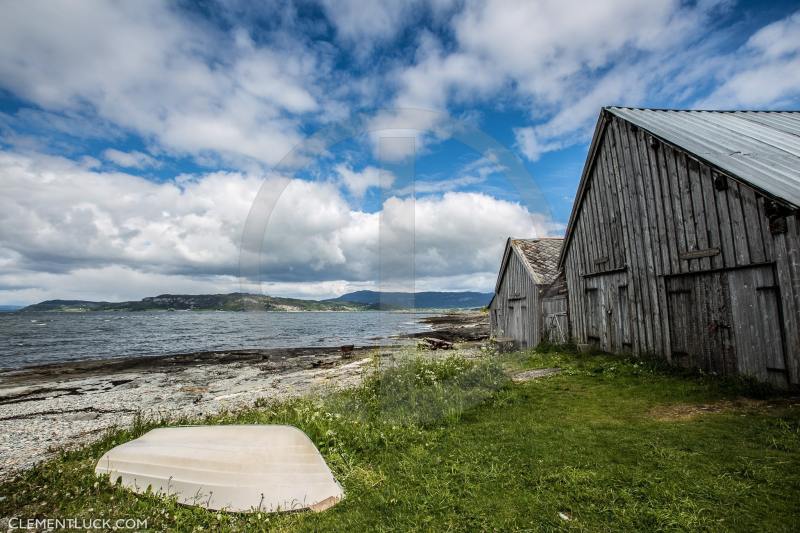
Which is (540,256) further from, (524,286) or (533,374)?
(533,374)

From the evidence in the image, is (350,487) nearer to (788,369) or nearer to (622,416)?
(622,416)

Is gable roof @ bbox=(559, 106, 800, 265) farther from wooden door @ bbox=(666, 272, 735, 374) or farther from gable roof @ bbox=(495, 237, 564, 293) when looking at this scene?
gable roof @ bbox=(495, 237, 564, 293)

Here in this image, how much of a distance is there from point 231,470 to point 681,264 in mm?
12420

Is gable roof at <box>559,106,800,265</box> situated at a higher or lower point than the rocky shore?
higher

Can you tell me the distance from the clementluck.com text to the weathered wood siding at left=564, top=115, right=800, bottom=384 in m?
12.5

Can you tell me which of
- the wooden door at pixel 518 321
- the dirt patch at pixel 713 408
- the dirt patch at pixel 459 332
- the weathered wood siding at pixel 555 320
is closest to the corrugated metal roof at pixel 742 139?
the dirt patch at pixel 713 408

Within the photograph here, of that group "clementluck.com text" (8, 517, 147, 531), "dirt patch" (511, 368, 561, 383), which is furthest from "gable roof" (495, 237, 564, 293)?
"clementluck.com text" (8, 517, 147, 531)

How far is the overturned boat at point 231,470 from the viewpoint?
5.29 m

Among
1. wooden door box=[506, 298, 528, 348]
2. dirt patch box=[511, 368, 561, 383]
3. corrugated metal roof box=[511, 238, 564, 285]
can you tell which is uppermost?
corrugated metal roof box=[511, 238, 564, 285]

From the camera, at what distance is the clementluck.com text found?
469 centimetres

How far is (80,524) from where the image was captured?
4.76 m

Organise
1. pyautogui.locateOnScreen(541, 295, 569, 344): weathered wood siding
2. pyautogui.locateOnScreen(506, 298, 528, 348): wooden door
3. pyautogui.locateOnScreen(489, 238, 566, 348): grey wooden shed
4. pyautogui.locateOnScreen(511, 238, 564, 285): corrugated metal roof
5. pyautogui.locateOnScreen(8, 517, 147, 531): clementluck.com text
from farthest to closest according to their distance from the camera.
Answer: pyautogui.locateOnScreen(506, 298, 528, 348): wooden door → pyautogui.locateOnScreen(511, 238, 564, 285): corrugated metal roof → pyautogui.locateOnScreen(489, 238, 566, 348): grey wooden shed → pyautogui.locateOnScreen(541, 295, 569, 344): weathered wood siding → pyautogui.locateOnScreen(8, 517, 147, 531): clementluck.com text

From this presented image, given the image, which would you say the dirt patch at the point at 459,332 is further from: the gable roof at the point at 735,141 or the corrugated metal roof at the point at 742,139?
the corrugated metal roof at the point at 742,139

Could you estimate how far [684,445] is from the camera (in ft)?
19.9
